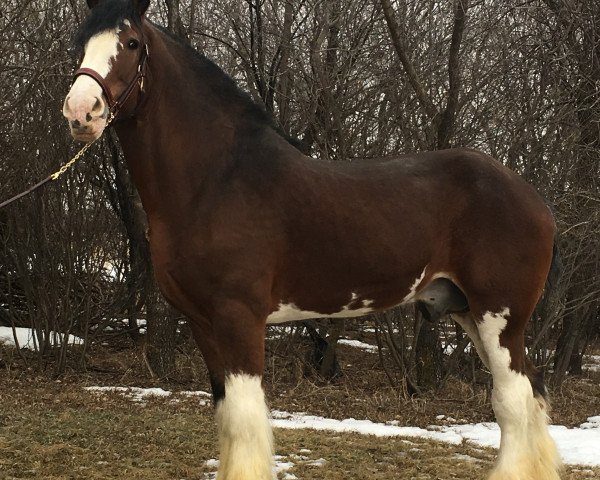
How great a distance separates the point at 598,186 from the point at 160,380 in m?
5.40

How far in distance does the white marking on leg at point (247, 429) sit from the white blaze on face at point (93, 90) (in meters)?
1.27

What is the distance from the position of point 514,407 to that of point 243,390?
57.6 inches

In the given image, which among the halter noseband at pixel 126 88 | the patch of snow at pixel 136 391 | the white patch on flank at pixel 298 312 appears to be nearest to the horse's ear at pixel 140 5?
the halter noseband at pixel 126 88

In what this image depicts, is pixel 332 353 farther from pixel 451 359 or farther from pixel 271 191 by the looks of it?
pixel 271 191

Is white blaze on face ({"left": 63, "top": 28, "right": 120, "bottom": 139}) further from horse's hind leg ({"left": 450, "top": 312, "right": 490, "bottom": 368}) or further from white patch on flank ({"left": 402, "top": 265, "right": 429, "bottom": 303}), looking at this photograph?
horse's hind leg ({"left": 450, "top": 312, "right": 490, "bottom": 368})

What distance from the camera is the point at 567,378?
31.9ft

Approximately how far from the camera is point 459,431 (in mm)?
6441

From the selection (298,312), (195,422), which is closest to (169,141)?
(298,312)

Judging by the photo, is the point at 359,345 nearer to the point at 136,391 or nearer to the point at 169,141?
the point at 136,391

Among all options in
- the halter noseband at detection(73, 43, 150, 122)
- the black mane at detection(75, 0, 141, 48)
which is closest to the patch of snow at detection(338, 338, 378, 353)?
the halter noseband at detection(73, 43, 150, 122)

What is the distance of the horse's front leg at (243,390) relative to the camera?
3.28 meters

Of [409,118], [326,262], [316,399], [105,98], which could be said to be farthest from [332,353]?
[105,98]

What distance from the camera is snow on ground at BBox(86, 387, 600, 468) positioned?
5668mm

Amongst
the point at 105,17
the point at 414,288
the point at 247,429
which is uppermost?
the point at 105,17
